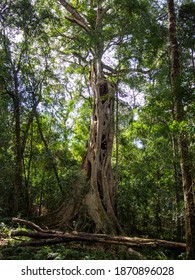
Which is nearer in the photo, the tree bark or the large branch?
the tree bark

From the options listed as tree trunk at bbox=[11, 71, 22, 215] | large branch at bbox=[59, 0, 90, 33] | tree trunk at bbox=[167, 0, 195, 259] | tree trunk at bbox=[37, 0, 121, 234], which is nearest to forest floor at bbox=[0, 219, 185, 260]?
tree trunk at bbox=[167, 0, 195, 259]

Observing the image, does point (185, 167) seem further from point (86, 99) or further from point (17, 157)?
point (86, 99)

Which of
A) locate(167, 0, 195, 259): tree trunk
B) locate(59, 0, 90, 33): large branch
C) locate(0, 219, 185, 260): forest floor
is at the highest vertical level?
locate(59, 0, 90, 33): large branch

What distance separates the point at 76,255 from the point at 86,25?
25.2ft

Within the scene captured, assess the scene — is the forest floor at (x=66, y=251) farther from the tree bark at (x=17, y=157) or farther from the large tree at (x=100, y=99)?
the tree bark at (x=17, y=157)

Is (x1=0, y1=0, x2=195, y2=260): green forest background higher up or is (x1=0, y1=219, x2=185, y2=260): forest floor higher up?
(x1=0, y1=0, x2=195, y2=260): green forest background

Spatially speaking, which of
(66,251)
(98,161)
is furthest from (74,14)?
(66,251)

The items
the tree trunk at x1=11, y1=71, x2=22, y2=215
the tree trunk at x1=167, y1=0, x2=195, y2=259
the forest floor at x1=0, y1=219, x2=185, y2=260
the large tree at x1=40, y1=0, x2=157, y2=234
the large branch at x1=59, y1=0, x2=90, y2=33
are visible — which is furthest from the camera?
the large branch at x1=59, y1=0, x2=90, y2=33

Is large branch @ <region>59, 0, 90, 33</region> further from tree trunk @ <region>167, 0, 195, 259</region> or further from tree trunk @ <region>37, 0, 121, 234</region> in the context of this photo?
tree trunk @ <region>167, 0, 195, 259</region>

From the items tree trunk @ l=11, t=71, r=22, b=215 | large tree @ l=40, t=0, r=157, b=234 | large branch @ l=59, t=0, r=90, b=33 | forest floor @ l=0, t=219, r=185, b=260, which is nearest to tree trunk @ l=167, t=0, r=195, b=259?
forest floor @ l=0, t=219, r=185, b=260

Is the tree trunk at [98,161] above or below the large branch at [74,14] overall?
below

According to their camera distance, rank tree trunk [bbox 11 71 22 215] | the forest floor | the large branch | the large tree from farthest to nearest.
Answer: the large branch → tree trunk [bbox 11 71 22 215] → the large tree → the forest floor

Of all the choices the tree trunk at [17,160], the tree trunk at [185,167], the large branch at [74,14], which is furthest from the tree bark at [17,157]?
the tree trunk at [185,167]

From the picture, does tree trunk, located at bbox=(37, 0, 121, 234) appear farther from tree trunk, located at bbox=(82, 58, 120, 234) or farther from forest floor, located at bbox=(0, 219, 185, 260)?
forest floor, located at bbox=(0, 219, 185, 260)
